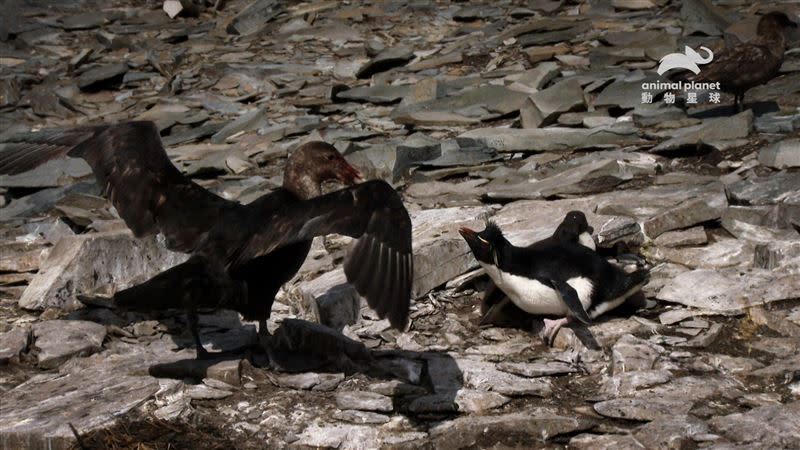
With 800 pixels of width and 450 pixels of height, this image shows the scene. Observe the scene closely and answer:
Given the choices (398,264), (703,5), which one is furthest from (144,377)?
(703,5)

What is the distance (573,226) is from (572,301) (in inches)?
30.0

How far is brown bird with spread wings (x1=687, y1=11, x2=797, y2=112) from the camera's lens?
916 centimetres

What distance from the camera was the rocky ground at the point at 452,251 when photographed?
5.20 metres

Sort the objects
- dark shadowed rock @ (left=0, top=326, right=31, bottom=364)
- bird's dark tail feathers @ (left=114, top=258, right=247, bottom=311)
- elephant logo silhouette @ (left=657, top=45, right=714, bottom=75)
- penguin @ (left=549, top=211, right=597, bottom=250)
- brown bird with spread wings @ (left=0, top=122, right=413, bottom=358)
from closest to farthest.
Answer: brown bird with spread wings @ (left=0, top=122, right=413, bottom=358) < bird's dark tail feathers @ (left=114, top=258, right=247, bottom=311) < dark shadowed rock @ (left=0, top=326, right=31, bottom=364) < penguin @ (left=549, top=211, right=597, bottom=250) < elephant logo silhouette @ (left=657, top=45, right=714, bottom=75)

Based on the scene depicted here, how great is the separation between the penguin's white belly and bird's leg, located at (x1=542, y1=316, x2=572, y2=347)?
0.17 ft

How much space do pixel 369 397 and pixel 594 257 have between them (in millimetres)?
1580

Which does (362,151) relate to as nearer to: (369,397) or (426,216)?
(426,216)

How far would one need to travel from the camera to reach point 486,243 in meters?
6.01

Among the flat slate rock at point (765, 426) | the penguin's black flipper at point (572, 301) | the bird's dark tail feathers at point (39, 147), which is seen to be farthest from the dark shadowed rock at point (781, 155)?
the bird's dark tail feathers at point (39, 147)

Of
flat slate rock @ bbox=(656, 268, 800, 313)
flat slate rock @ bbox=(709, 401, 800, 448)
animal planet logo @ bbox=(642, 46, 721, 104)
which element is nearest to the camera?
flat slate rock @ bbox=(709, 401, 800, 448)

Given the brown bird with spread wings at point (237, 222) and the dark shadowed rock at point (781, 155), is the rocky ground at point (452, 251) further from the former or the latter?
the brown bird with spread wings at point (237, 222)

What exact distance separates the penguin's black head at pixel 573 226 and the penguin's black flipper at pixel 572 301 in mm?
569

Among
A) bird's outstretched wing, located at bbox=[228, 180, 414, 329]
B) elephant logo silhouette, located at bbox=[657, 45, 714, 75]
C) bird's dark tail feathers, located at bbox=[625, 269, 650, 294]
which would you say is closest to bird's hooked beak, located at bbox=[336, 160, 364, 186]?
bird's outstretched wing, located at bbox=[228, 180, 414, 329]

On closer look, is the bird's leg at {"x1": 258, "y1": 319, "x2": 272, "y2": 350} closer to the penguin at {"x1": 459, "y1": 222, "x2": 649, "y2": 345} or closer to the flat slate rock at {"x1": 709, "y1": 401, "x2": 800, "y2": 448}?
the penguin at {"x1": 459, "y1": 222, "x2": 649, "y2": 345}
